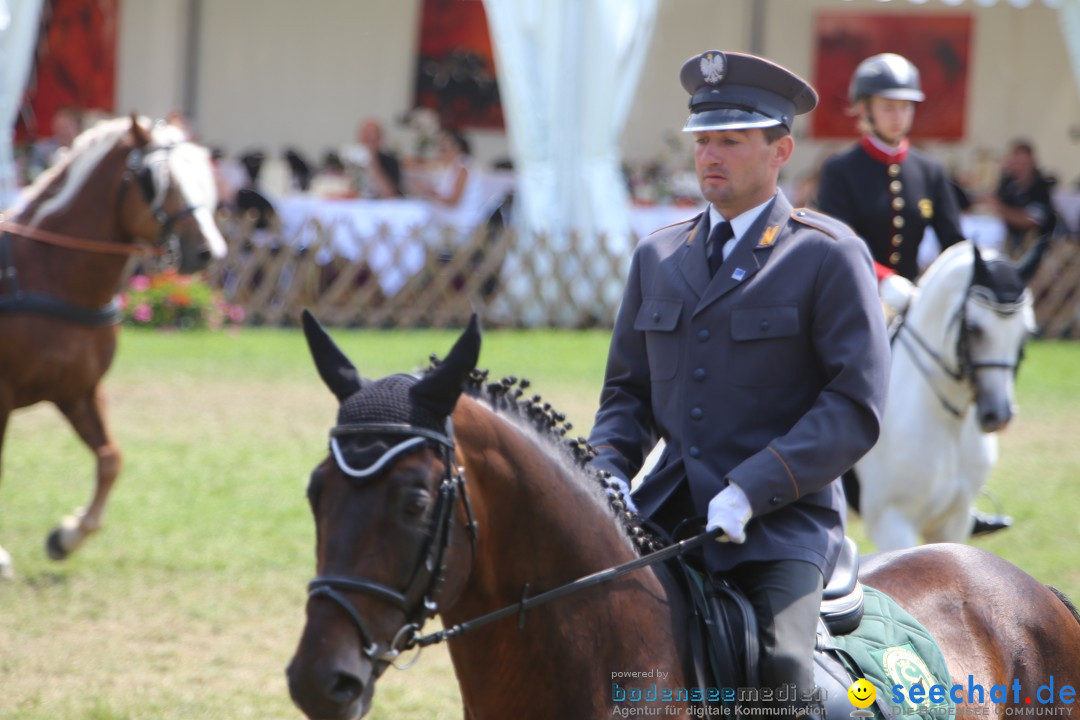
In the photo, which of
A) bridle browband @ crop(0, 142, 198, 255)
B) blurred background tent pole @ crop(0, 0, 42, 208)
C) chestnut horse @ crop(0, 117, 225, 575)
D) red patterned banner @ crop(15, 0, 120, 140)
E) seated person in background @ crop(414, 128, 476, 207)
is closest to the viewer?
chestnut horse @ crop(0, 117, 225, 575)

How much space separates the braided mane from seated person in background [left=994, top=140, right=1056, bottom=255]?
12.1 meters

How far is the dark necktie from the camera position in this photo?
114 inches

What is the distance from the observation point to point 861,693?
2.70m

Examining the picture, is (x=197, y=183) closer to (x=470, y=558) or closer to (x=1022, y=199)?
(x=470, y=558)

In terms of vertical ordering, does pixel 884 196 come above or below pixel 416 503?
above

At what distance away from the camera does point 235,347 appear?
474 inches

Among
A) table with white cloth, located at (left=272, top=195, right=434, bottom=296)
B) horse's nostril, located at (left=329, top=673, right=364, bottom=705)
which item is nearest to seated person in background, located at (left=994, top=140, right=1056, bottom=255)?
table with white cloth, located at (left=272, top=195, right=434, bottom=296)

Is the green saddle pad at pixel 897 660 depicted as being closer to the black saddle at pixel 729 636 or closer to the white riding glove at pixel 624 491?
the black saddle at pixel 729 636

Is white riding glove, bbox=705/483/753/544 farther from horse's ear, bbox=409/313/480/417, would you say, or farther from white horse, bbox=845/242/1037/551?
white horse, bbox=845/242/1037/551

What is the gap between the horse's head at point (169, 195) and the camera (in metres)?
6.53

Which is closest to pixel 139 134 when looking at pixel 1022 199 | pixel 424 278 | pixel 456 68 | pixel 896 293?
pixel 896 293

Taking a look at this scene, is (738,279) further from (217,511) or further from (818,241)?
(217,511)

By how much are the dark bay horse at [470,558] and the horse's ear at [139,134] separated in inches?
177

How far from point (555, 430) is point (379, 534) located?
55 centimetres
